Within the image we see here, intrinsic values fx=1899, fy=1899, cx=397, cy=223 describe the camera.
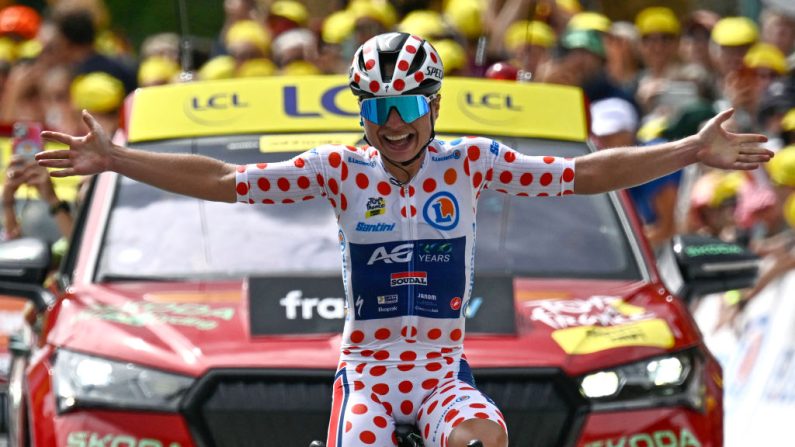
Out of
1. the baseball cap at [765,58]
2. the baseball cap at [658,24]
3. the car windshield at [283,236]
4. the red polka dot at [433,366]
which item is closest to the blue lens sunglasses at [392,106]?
the red polka dot at [433,366]

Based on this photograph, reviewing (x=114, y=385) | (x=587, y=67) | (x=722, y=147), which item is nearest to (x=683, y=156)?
(x=722, y=147)

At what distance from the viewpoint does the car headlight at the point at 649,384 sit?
652 cm

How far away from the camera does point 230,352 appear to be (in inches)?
256

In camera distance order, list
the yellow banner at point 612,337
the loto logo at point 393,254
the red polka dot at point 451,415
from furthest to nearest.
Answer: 1. the yellow banner at point 612,337
2. the loto logo at point 393,254
3. the red polka dot at point 451,415

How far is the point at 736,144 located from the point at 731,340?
506cm

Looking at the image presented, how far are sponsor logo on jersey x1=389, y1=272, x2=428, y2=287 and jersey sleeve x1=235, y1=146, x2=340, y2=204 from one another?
1.17ft

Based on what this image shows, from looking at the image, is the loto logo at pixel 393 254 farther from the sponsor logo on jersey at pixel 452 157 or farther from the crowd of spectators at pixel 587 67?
the crowd of spectators at pixel 587 67

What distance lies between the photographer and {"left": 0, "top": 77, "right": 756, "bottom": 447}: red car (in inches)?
254

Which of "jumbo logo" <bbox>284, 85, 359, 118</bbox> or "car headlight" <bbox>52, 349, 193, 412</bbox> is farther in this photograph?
"jumbo logo" <bbox>284, 85, 359, 118</bbox>

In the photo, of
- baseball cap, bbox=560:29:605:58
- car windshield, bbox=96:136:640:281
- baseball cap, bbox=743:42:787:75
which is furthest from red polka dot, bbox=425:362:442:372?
baseball cap, bbox=743:42:787:75

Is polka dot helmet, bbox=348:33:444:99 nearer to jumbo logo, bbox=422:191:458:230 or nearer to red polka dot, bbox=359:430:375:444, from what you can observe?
jumbo logo, bbox=422:191:458:230

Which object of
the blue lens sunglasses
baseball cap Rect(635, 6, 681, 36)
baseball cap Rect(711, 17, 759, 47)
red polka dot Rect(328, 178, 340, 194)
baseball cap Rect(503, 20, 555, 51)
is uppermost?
the blue lens sunglasses

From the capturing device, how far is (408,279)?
5.95 m

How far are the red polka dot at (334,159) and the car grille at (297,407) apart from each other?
840mm
